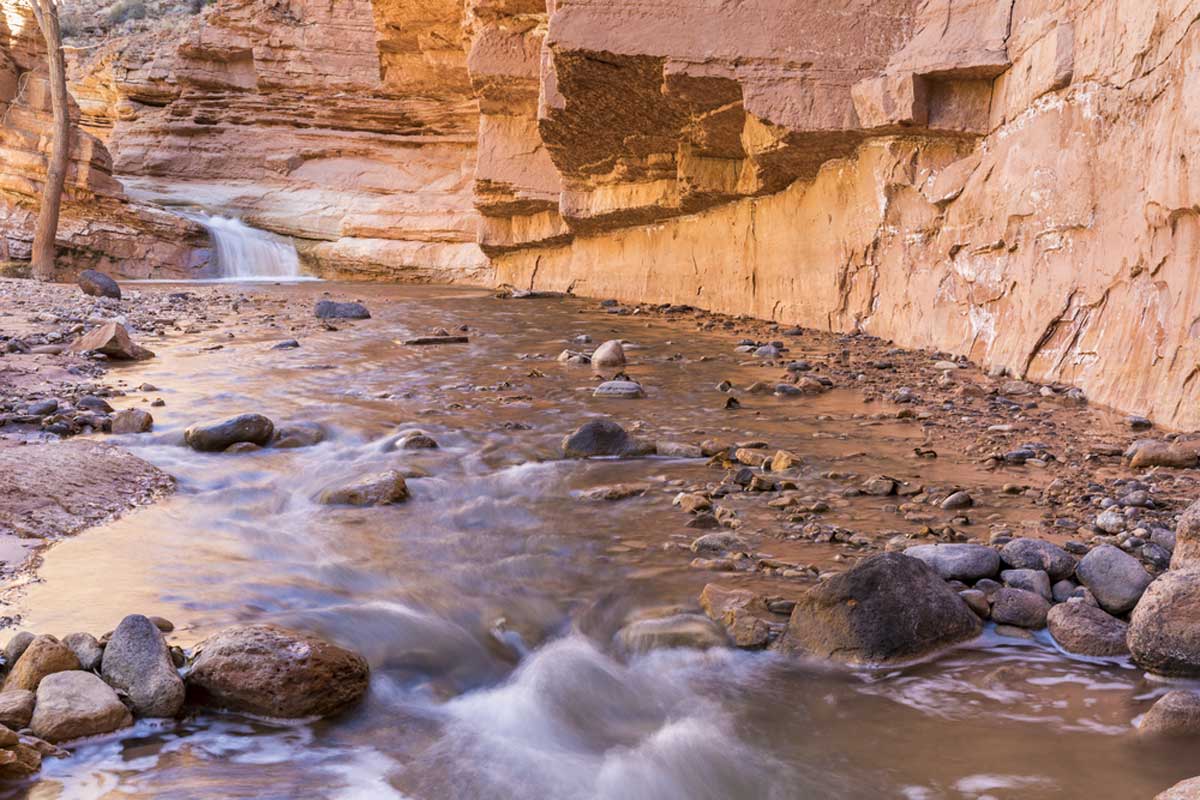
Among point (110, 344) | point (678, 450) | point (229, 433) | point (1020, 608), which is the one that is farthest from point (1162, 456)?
point (110, 344)

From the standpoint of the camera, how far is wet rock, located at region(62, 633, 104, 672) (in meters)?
1.93

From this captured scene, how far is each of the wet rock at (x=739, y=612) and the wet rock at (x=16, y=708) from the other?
4.81 feet

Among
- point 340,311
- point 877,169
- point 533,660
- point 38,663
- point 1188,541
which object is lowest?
point 533,660

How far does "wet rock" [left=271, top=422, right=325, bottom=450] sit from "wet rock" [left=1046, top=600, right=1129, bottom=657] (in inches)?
124

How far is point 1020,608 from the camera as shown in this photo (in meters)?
2.25

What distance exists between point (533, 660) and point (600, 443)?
69.5 inches

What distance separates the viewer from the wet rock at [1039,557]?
2.40 meters

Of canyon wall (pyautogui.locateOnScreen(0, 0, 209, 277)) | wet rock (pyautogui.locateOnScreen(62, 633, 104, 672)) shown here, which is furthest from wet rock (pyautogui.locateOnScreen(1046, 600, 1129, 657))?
canyon wall (pyautogui.locateOnScreen(0, 0, 209, 277))

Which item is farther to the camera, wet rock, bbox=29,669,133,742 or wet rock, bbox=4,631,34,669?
wet rock, bbox=4,631,34,669

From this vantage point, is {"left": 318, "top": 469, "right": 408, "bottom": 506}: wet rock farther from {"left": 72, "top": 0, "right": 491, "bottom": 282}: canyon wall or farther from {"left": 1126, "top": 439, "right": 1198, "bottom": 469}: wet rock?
{"left": 72, "top": 0, "right": 491, "bottom": 282}: canyon wall

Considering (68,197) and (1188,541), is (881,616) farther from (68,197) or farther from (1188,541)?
(68,197)

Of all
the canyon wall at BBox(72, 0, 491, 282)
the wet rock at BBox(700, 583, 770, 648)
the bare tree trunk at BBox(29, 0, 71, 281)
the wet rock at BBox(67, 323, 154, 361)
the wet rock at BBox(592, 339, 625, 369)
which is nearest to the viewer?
the wet rock at BBox(700, 583, 770, 648)

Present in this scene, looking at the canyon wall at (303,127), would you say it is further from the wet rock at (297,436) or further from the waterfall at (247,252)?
the wet rock at (297,436)

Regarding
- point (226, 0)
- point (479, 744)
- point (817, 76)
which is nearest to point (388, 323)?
point (817, 76)
